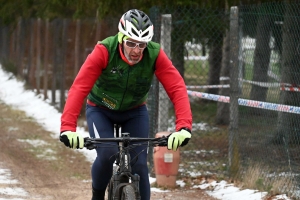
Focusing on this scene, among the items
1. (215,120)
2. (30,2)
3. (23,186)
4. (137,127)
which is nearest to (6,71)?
(30,2)

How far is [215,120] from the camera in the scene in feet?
51.6

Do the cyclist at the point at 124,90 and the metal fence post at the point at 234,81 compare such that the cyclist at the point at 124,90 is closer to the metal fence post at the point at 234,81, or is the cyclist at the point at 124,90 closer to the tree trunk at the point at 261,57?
the metal fence post at the point at 234,81

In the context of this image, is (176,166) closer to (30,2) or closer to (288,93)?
(288,93)

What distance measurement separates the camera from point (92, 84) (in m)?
5.74

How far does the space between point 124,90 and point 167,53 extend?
4039 mm

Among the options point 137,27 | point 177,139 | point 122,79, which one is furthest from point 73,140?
point 137,27

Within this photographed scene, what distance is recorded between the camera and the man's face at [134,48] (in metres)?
5.69

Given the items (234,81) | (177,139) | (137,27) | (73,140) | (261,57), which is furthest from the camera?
(261,57)

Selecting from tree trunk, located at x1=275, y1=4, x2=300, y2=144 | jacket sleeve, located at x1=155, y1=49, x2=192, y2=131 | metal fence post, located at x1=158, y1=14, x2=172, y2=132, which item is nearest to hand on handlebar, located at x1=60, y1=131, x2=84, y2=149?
jacket sleeve, located at x1=155, y1=49, x2=192, y2=131

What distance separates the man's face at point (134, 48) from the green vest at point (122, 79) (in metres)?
0.13

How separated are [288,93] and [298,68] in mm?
1317

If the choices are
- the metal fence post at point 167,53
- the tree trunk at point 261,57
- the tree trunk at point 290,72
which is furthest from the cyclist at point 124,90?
the tree trunk at point 261,57

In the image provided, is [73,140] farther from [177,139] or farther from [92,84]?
[177,139]

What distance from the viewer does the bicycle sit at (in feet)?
17.6
